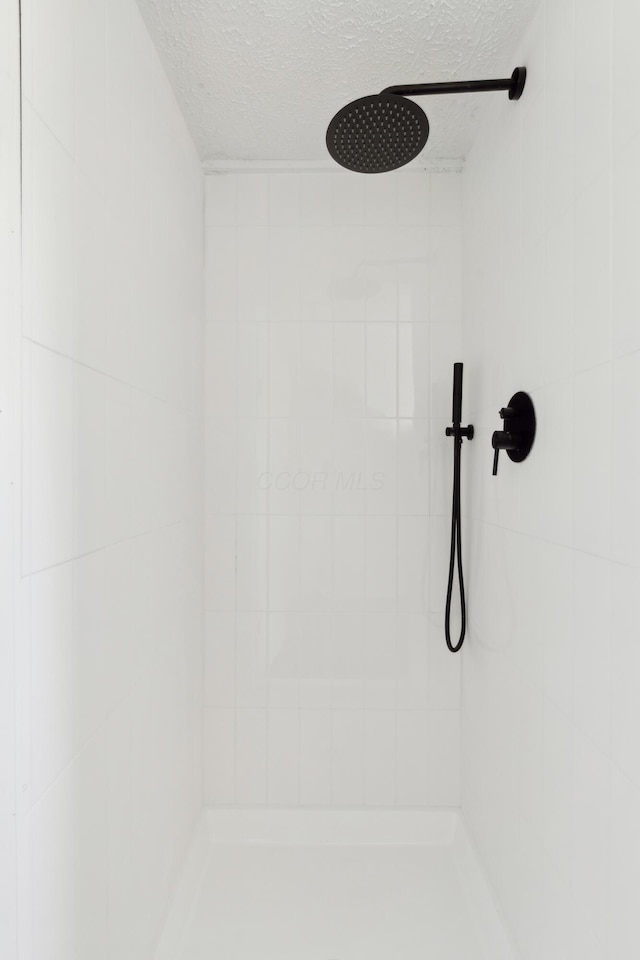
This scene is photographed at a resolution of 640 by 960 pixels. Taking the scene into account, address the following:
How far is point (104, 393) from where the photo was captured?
1120mm

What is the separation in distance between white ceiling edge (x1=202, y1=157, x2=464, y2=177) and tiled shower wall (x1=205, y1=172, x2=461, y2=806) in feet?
0.08

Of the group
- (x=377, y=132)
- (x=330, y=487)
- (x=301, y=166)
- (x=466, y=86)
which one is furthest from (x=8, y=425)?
(x=301, y=166)

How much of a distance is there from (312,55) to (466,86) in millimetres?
402

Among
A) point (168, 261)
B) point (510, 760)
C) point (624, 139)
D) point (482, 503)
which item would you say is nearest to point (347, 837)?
point (510, 760)

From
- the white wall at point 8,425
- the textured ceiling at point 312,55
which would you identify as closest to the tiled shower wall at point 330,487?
the textured ceiling at point 312,55

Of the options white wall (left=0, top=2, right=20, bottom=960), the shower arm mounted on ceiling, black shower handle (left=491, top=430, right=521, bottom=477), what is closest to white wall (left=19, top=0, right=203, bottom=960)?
white wall (left=0, top=2, right=20, bottom=960)

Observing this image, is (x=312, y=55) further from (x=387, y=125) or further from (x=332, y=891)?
(x=332, y=891)

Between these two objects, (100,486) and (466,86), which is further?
(466,86)

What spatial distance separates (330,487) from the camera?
2051 millimetres

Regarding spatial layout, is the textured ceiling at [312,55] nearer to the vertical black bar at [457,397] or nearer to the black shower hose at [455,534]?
the vertical black bar at [457,397]

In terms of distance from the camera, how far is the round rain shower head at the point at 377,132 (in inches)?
50.4

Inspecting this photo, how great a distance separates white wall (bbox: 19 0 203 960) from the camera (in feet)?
2.83

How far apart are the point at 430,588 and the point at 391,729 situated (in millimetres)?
491

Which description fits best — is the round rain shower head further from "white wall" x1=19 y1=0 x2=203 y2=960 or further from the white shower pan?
the white shower pan
